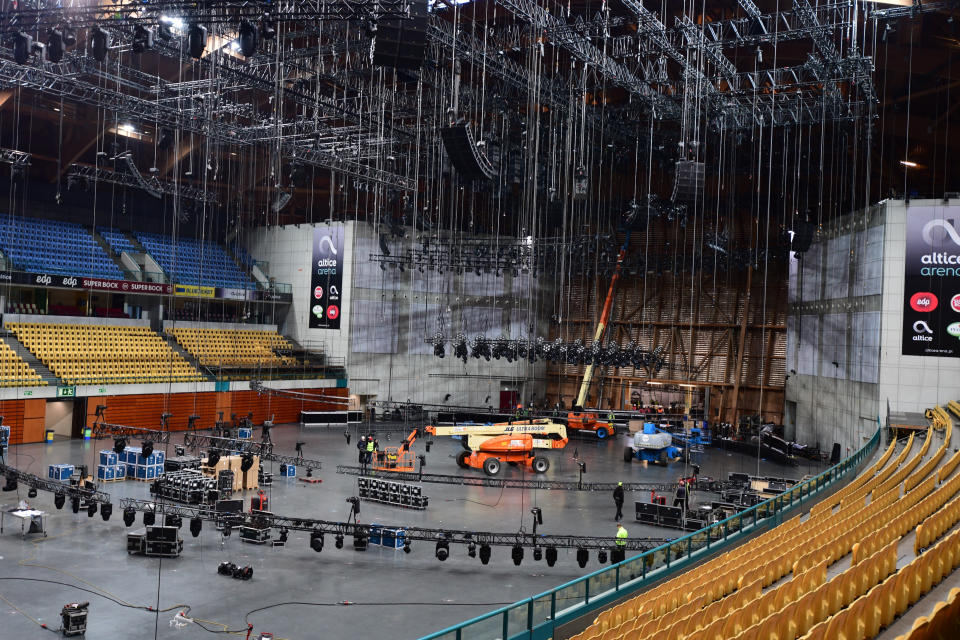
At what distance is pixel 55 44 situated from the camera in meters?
15.0

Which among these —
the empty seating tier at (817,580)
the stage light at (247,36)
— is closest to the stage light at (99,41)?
the stage light at (247,36)

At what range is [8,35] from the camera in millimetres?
15617

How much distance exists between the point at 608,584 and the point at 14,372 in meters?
21.9

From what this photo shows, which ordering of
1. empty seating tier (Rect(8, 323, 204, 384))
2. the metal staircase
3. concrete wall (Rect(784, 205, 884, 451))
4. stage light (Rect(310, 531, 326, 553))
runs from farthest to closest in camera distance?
empty seating tier (Rect(8, 323, 204, 384)) → the metal staircase → concrete wall (Rect(784, 205, 884, 451)) → stage light (Rect(310, 531, 326, 553))

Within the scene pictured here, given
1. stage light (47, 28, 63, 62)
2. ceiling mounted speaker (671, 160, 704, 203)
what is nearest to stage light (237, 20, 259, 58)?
stage light (47, 28, 63, 62)

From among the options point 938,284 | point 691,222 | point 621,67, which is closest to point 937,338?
point 938,284

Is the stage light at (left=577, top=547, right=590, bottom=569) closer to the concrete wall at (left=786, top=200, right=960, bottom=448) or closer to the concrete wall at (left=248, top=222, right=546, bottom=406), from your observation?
the concrete wall at (left=786, top=200, right=960, bottom=448)

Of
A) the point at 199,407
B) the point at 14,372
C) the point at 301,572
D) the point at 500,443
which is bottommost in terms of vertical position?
the point at 301,572

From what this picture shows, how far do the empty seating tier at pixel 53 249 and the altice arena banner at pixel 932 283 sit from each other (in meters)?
27.4

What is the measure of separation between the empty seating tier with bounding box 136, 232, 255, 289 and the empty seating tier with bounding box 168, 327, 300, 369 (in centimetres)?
234

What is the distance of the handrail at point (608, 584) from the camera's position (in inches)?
298

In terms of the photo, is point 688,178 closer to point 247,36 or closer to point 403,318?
point 247,36

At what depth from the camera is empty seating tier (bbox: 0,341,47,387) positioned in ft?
79.6

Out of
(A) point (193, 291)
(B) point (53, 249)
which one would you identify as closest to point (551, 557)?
(A) point (193, 291)
